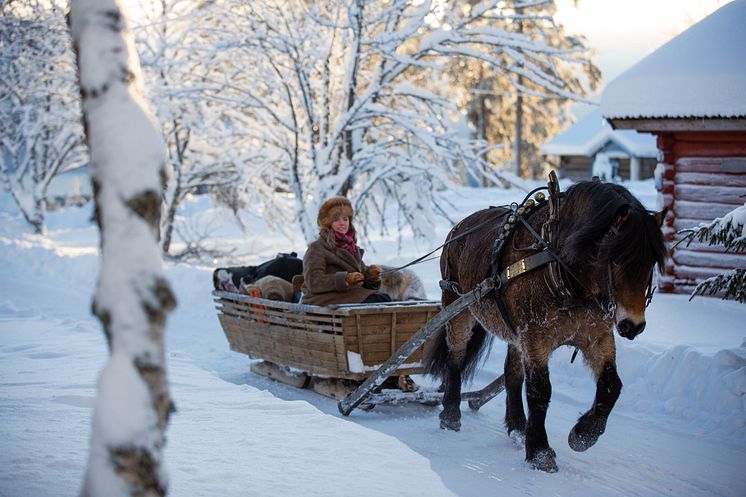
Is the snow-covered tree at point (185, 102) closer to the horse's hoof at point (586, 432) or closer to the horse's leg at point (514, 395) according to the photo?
the horse's leg at point (514, 395)

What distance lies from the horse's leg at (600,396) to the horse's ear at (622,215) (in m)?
0.85

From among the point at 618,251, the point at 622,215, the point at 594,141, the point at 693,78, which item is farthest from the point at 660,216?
the point at 594,141

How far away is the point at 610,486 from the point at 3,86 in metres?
17.0

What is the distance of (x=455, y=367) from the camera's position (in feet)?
21.5

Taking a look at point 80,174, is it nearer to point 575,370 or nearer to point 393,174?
point 393,174

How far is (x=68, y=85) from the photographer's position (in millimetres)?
19062

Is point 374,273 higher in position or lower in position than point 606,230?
lower

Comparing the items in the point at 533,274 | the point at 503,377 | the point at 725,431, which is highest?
the point at 533,274

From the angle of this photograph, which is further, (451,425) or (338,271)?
(338,271)

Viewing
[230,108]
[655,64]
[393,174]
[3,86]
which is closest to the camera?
[655,64]

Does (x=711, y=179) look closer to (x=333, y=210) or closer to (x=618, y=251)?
(x=333, y=210)

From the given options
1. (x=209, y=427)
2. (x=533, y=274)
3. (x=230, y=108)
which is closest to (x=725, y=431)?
(x=533, y=274)

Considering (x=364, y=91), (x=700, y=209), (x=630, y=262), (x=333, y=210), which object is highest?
(x=364, y=91)

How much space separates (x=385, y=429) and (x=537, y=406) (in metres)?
1.52
